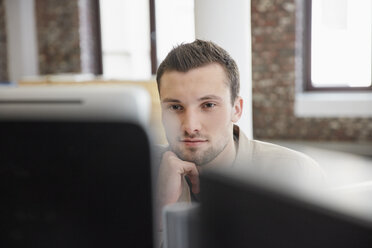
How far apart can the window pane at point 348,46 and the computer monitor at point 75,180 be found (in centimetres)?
287

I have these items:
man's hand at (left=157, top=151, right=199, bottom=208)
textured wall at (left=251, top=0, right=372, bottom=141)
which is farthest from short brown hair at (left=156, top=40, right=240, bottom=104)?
textured wall at (left=251, top=0, right=372, bottom=141)

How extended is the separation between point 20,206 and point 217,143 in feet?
0.88

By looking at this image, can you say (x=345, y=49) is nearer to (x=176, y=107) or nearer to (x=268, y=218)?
(x=176, y=107)

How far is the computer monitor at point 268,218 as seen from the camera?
207mm

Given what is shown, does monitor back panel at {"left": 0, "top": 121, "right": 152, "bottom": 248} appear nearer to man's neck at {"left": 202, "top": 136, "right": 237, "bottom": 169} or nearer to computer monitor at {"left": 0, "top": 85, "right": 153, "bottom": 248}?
computer monitor at {"left": 0, "top": 85, "right": 153, "bottom": 248}


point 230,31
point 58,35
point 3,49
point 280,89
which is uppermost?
point 58,35

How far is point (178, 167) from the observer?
0.50m

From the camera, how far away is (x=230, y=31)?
612 millimetres

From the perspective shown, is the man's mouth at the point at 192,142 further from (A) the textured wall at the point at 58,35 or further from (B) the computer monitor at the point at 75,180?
(A) the textured wall at the point at 58,35

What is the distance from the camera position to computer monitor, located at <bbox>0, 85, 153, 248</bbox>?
0.29m

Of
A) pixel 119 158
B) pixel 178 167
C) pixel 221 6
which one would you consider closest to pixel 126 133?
pixel 119 158

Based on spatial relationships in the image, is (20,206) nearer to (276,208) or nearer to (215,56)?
(276,208)

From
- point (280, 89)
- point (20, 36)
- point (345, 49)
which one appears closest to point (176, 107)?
point (280, 89)

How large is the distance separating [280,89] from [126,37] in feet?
5.20
